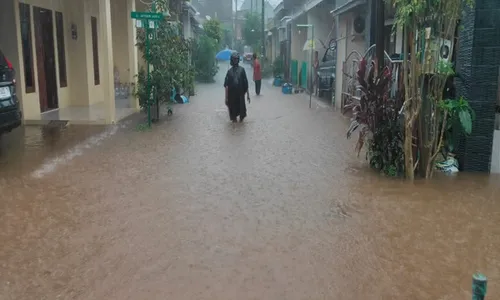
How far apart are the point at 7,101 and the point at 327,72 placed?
1300 centimetres

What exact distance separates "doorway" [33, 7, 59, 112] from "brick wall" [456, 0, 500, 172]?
382 inches

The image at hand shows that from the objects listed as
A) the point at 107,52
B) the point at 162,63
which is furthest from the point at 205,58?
the point at 107,52

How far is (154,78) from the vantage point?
1232cm

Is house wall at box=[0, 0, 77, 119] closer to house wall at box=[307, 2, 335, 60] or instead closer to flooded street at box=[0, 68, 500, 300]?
flooded street at box=[0, 68, 500, 300]

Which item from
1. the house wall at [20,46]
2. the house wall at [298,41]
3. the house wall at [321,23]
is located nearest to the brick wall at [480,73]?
the house wall at [20,46]

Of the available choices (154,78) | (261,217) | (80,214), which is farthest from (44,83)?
(261,217)

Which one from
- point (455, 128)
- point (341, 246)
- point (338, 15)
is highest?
point (338, 15)

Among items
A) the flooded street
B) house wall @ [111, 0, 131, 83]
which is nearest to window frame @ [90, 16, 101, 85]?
house wall @ [111, 0, 131, 83]

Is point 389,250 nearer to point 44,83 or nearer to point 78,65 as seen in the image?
→ point 44,83

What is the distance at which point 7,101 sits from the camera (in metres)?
8.33

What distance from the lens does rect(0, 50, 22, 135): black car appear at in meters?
8.20

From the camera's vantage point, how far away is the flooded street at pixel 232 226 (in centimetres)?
413

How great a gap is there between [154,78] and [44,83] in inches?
122

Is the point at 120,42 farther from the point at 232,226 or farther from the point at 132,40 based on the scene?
the point at 232,226
